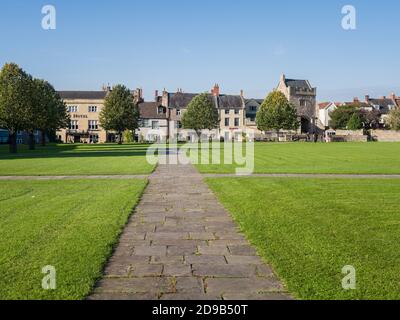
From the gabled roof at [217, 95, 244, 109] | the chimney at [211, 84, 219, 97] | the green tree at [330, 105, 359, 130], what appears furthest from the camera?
the chimney at [211, 84, 219, 97]

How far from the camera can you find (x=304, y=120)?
4493 inches

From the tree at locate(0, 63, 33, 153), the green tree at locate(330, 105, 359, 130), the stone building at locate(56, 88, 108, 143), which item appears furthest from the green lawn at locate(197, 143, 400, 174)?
the green tree at locate(330, 105, 359, 130)

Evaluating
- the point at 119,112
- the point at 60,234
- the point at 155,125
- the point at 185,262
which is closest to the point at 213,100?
the point at 155,125

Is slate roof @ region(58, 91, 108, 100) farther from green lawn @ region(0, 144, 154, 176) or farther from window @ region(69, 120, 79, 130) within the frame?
green lawn @ region(0, 144, 154, 176)

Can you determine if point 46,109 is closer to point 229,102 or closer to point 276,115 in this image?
point 276,115

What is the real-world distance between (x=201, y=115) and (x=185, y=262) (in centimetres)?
8412

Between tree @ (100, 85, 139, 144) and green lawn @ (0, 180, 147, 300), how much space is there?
6257 centimetres

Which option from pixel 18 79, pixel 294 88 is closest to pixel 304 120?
pixel 294 88

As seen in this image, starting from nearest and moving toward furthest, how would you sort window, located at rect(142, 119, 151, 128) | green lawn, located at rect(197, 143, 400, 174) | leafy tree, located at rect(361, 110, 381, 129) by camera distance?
green lawn, located at rect(197, 143, 400, 174) → window, located at rect(142, 119, 151, 128) → leafy tree, located at rect(361, 110, 381, 129)

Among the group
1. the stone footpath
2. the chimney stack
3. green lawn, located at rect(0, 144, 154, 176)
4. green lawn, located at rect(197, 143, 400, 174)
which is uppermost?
the chimney stack

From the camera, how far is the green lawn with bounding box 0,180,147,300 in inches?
229

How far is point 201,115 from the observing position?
90250 millimetres
